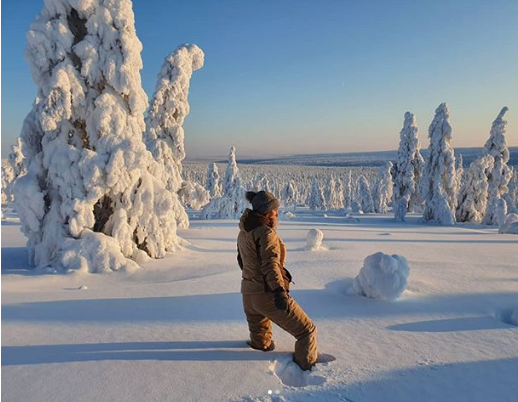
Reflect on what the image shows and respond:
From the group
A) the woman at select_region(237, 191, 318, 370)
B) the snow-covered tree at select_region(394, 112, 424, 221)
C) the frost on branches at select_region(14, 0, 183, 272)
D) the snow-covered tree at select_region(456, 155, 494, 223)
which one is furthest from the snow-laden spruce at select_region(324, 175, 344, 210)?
the woman at select_region(237, 191, 318, 370)

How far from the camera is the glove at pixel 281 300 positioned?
136 inches

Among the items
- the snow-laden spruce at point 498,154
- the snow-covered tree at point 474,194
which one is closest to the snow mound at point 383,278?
the snow-covered tree at point 474,194

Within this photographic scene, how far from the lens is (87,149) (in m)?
8.88

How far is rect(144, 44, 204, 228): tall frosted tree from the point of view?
1962 cm

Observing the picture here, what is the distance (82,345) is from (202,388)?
170 cm

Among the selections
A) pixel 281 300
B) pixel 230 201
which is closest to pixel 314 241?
pixel 281 300

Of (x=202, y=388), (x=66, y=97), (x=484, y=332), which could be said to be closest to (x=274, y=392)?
(x=202, y=388)

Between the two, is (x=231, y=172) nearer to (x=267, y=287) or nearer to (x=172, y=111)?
(x=172, y=111)

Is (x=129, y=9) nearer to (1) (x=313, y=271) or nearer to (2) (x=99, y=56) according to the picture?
(2) (x=99, y=56)

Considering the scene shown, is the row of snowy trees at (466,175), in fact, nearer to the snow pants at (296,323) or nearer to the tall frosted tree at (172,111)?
the tall frosted tree at (172,111)

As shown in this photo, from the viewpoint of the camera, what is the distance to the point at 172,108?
20.0 metres

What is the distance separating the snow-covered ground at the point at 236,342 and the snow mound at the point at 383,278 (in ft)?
0.68

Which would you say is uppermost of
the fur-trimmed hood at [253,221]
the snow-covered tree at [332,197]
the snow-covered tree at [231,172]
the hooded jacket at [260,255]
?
the snow-covered tree at [231,172]

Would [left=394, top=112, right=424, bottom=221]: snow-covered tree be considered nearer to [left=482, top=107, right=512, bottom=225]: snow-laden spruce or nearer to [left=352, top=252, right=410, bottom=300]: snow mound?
[left=482, top=107, right=512, bottom=225]: snow-laden spruce
